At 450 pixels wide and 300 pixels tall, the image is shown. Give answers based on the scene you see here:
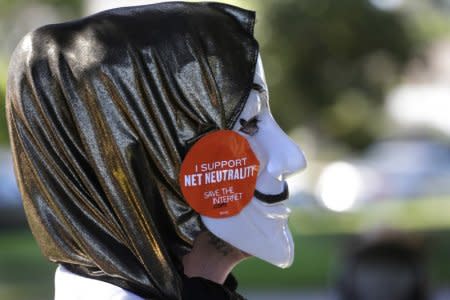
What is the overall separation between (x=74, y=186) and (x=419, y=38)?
14151 millimetres

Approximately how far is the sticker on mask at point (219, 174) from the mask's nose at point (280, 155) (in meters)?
0.04

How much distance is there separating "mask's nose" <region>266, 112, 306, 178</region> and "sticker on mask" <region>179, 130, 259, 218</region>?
1.4 inches

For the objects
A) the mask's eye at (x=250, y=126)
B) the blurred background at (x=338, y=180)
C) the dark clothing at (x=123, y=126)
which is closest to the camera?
the dark clothing at (x=123, y=126)

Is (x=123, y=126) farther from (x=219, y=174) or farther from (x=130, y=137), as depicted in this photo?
(x=219, y=174)

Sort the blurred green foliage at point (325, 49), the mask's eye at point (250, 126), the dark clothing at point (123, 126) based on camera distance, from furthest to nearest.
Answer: the blurred green foliage at point (325, 49) → the mask's eye at point (250, 126) → the dark clothing at point (123, 126)

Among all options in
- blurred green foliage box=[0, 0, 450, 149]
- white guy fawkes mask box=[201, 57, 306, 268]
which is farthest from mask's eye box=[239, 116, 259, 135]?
blurred green foliage box=[0, 0, 450, 149]

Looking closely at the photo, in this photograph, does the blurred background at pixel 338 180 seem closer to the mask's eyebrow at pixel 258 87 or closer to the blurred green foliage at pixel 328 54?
the blurred green foliage at pixel 328 54

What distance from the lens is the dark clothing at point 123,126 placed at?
1.75m

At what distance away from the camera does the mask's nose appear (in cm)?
190

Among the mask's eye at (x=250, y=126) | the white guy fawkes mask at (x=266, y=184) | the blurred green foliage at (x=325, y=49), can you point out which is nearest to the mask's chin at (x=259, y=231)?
the white guy fawkes mask at (x=266, y=184)

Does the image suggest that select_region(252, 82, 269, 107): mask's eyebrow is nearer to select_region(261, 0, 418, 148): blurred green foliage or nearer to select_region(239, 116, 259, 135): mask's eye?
select_region(239, 116, 259, 135): mask's eye

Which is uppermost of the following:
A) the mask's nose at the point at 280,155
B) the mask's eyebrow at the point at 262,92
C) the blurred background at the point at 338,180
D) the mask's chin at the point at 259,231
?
the mask's eyebrow at the point at 262,92

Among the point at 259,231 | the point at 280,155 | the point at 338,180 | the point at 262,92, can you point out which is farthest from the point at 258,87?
the point at 338,180

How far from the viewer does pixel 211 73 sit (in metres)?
1.79
